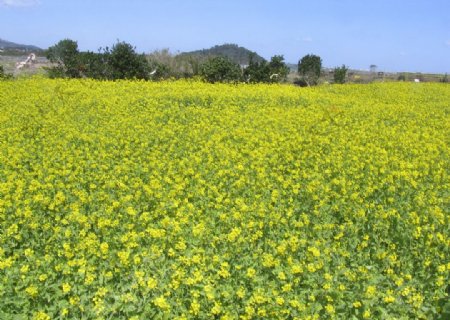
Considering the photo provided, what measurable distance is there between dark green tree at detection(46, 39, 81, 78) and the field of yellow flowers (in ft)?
32.2

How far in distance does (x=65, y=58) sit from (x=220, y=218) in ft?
56.3

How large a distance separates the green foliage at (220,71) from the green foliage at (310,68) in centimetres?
564

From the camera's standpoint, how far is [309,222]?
18.2ft

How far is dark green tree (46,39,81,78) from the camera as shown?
66.3 ft

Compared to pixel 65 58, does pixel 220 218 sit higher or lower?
lower

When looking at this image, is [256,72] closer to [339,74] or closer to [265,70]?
[265,70]

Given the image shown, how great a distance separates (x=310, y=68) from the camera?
25469 mm

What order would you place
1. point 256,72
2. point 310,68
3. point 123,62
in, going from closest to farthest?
point 123,62
point 256,72
point 310,68

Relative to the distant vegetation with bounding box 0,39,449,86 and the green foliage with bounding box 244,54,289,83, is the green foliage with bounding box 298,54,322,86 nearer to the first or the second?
the distant vegetation with bounding box 0,39,449,86

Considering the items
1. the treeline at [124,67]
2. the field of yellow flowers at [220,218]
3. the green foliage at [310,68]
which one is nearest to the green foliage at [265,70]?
the treeline at [124,67]

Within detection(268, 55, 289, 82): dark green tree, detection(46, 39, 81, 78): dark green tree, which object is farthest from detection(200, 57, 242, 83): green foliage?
detection(46, 39, 81, 78): dark green tree

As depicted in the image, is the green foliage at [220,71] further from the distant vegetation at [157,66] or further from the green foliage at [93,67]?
the green foliage at [93,67]

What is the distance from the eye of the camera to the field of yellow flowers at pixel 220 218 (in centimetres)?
390

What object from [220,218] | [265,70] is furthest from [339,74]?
[220,218]
